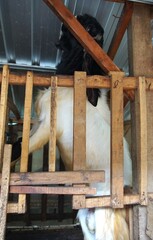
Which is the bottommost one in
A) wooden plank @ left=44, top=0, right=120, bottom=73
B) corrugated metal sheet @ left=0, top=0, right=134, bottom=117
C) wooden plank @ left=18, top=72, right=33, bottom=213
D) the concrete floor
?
the concrete floor

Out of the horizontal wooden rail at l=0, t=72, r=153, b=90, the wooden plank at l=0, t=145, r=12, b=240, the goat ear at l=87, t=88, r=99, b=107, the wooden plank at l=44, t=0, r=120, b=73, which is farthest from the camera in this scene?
the goat ear at l=87, t=88, r=99, b=107

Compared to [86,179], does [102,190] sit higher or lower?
lower

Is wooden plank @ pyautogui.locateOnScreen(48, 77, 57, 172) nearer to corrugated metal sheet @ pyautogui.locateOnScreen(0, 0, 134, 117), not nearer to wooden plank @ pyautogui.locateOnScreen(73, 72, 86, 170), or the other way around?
wooden plank @ pyautogui.locateOnScreen(73, 72, 86, 170)

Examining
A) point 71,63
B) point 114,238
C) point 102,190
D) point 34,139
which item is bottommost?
point 114,238

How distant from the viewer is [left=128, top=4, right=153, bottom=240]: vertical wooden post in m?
1.65

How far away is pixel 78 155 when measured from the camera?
155cm

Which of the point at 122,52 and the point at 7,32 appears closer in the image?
the point at 7,32

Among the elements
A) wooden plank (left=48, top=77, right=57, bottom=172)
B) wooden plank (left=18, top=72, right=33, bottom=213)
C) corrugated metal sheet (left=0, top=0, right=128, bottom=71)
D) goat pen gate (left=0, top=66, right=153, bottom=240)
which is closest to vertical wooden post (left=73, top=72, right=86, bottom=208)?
goat pen gate (left=0, top=66, right=153, bottom=240)

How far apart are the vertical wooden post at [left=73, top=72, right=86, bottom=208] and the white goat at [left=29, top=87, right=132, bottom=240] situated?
0.36 metres

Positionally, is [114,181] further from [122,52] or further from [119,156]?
[122,52]

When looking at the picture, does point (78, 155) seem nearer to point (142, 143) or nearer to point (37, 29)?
point (142, 143)

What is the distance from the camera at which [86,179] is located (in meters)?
1.47

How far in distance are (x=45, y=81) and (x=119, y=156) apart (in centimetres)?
66

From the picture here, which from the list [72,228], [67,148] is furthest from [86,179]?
[72,228]
